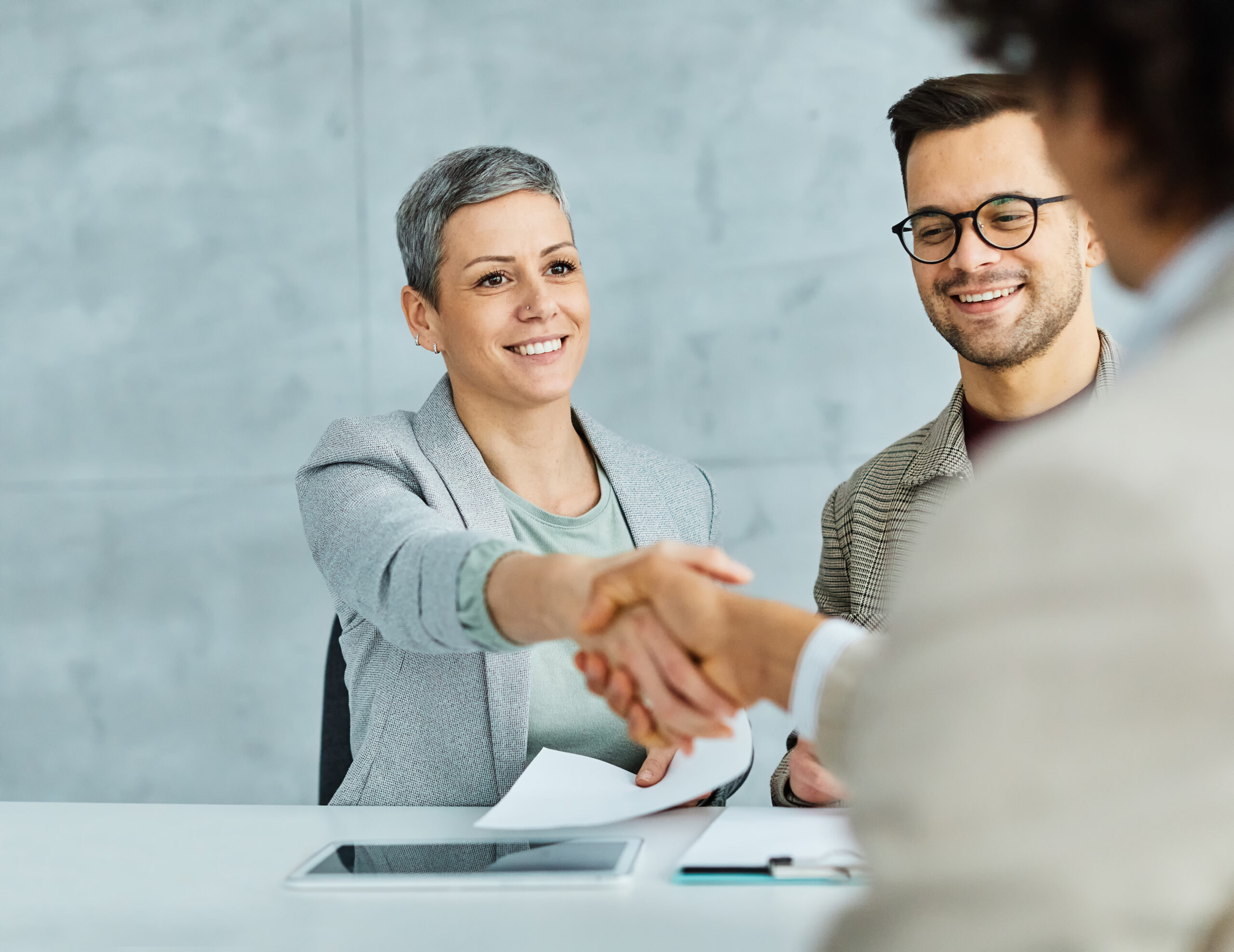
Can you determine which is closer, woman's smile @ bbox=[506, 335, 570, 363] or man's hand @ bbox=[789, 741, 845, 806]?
man's hand @ bbox=[789, 741, 845, 806]

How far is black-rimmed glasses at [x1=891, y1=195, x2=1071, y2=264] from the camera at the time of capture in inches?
72.3

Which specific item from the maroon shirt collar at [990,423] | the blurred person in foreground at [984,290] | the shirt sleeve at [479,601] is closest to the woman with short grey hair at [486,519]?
the shirt sleeve at [479,601]

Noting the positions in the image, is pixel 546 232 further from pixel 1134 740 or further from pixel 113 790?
pixel 113 790

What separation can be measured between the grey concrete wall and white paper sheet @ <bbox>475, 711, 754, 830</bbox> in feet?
4.37

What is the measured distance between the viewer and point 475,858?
119 centimetres

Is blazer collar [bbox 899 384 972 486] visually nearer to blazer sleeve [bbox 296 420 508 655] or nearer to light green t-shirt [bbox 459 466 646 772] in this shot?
light green t-shirt [bbox 459 466 646 772]

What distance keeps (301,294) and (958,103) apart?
1.85m

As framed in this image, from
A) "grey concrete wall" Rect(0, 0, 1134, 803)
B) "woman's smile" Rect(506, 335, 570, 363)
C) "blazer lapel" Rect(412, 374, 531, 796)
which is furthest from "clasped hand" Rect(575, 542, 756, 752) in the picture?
"grey concrete wall" Rect(0, 0, 1134, 803)

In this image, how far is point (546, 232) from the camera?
1.92m

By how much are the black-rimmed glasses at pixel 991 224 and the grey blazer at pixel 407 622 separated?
87cm

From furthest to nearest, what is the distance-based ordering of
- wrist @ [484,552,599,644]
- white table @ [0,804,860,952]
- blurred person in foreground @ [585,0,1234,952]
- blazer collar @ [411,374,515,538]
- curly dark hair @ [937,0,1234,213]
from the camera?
→ 1. blazer collar @ [411,374,515,538]
2. wrist @ [484,552,599,644]
3. white table @ [0,804,860,952]
4. curly dark hair @ [937,0,1234,213]
5. blurred person in foreground @ [585,0,1234,952]

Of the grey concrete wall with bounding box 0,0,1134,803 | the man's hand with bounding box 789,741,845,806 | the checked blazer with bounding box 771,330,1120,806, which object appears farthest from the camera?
the grey concrete wall with bounding box 0,0,1134,803

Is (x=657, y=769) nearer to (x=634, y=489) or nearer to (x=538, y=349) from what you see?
(x=634, y=489)

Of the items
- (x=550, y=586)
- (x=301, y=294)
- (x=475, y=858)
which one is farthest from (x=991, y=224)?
(x=301, y=294)
